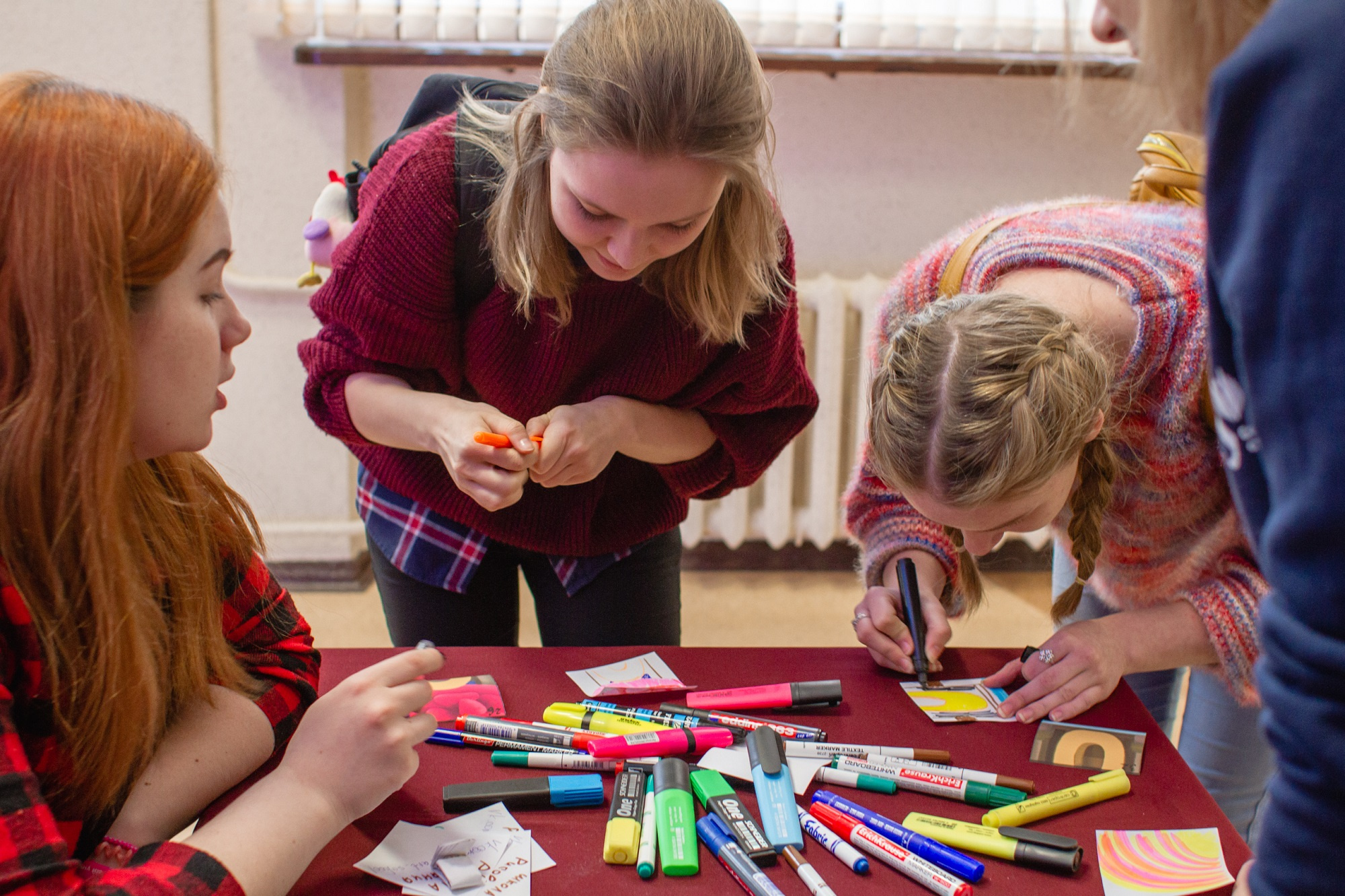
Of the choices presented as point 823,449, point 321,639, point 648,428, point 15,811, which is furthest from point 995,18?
point 15,811

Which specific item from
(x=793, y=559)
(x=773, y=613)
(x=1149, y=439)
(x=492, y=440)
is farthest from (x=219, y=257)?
(x=793, y=559)

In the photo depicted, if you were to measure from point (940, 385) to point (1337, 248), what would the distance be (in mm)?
528

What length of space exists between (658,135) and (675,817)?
521 mm

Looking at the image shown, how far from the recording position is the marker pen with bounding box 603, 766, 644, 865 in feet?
2.18

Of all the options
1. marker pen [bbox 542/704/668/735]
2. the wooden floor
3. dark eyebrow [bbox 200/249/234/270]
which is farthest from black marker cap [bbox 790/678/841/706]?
the wooden floor

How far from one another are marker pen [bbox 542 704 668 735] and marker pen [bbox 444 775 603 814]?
0.08 metres

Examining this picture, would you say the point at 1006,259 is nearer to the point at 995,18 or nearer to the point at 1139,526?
the point at 1139,526

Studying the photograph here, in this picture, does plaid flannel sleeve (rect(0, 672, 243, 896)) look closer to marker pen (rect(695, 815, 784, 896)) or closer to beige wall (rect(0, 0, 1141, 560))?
marker pen (rect(695, 815, 784, 896))

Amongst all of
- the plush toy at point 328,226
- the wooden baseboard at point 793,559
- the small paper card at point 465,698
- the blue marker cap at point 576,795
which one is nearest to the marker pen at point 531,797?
the blue marker cap at point 576,795

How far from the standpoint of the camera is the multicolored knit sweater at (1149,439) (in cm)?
91

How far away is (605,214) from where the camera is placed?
87cm

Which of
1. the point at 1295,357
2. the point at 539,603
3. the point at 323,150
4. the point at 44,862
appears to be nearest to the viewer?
the point at 1295,357

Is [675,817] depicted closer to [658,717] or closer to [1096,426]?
[658,717]

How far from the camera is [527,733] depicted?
795mm
